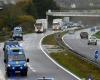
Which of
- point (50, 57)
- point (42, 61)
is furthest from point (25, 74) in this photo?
point (50, 57)

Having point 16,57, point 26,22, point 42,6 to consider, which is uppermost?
point 16,57

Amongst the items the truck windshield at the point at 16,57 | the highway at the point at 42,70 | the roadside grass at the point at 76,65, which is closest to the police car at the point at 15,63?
the truck windshield at the point at 16,57

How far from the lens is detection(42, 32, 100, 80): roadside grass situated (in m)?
38.4

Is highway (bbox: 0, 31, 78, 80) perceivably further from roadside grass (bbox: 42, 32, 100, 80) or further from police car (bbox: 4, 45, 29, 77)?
roadside grass (bbox: 42, 32, 100, 80)

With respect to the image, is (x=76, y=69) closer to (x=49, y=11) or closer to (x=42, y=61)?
(x=42, y=61)

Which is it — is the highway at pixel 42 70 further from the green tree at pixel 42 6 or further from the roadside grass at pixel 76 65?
the green tree at pixel 42 6

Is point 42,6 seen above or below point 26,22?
above

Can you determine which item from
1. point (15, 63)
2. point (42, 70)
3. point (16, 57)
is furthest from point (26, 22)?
point (15, 63)

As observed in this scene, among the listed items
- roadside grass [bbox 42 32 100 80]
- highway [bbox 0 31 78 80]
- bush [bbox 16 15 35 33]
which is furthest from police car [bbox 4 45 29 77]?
bush [bbox 16 15 35 33]

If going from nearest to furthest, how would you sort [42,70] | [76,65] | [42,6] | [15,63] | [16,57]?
1. [15,63]
2. [16,57]
3. [42,70]
4. [76,65]
5. [42,6]

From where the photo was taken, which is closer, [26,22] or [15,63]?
[15,63]

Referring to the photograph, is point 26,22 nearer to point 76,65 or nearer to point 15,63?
point 76,65

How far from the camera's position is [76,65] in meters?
45.2

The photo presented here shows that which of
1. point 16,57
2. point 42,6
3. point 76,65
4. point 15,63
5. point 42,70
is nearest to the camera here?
point 15,63
